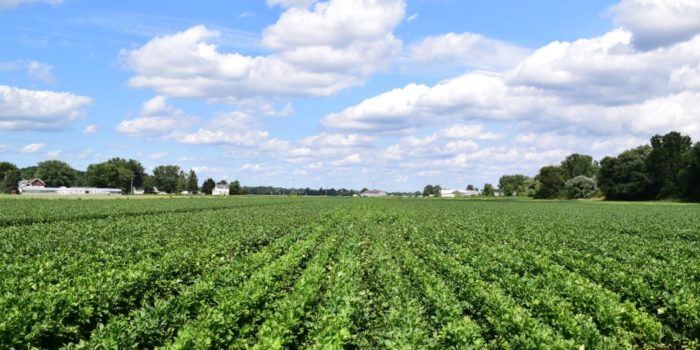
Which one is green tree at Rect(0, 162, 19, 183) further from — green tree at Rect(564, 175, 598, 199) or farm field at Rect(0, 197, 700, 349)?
farm field at Rect(0, 197, 700, 349)

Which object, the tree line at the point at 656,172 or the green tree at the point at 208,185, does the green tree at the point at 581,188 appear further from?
the green tree at the point at 208,185

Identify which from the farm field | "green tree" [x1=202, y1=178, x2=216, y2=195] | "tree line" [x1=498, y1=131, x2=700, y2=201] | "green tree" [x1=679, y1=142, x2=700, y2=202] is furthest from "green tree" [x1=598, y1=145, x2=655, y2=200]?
"green tree" [x1=202, y1=178, x2=216, y2=195]

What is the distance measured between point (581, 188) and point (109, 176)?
504 ft

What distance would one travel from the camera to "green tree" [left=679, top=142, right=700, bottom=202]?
90375 millimetres

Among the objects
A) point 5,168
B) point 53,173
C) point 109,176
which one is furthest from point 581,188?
point 5,168

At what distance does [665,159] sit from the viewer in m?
105

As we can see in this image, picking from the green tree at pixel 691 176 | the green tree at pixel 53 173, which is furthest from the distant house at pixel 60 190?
the green tree at pixel 691 176

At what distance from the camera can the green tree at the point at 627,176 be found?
107312 millimetres

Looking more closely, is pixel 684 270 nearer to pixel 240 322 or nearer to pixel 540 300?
pixel 540 300

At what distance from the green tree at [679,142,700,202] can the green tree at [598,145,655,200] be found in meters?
12.3

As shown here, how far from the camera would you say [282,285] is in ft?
47.6

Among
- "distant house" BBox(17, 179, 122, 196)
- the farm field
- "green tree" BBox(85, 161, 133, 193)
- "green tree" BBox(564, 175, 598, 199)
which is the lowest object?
the farm field

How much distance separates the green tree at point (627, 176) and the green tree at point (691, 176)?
12253 mm

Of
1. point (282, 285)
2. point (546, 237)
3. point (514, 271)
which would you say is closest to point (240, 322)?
point (282, 285)
